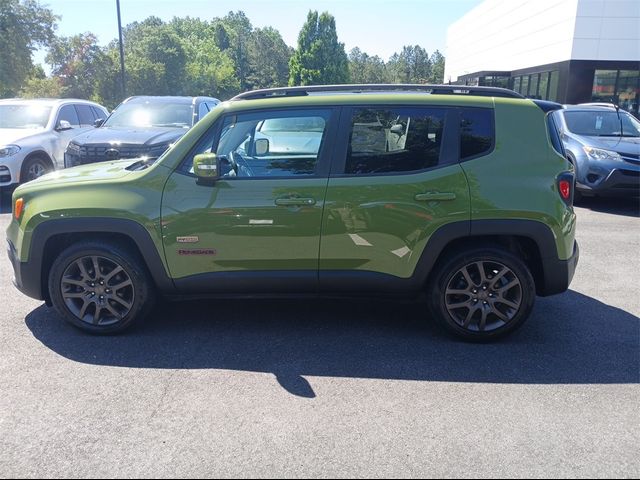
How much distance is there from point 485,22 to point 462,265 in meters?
39.0

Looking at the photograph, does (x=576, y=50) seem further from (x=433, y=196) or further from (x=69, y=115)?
(x=433, y=196)

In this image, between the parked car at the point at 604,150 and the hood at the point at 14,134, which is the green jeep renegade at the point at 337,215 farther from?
the hood at the point at 14,134

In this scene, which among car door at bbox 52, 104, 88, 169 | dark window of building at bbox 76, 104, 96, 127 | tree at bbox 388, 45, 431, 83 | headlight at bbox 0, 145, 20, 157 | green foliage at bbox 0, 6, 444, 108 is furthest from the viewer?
tree at bbox 388, 45, 431, 83

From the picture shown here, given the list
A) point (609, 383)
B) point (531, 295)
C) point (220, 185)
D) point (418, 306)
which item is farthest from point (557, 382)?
point (220, 185)

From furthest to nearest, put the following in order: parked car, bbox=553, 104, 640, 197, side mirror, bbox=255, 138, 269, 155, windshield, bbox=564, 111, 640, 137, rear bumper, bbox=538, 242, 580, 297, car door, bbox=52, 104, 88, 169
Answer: car door, bbox=52, 104, 88, 169, windshield, bbox=564, 111, 640, 137, parked car, bbox=553, 104, 640, 197, side mirror, bbox=255, 138, 269, 155, rear bumper, bbox=538, 242, 580, 297

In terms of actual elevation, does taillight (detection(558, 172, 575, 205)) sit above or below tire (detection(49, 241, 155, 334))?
above

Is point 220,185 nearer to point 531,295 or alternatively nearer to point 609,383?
point 531,295

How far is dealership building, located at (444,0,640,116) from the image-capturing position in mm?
22641

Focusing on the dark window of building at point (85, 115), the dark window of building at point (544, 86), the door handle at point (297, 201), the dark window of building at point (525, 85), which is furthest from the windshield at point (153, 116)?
the dark window of building at point (525, 85)

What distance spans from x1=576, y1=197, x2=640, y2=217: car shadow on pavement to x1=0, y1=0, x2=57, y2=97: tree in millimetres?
25891

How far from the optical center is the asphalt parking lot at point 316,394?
8.74 feet

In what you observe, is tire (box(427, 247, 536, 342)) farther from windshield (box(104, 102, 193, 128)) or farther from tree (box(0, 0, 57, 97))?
tree (box(0, 0, 57, 97))

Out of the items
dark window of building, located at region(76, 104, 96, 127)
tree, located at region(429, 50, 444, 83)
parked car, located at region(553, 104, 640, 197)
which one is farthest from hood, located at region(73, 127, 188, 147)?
tree, located at region(429, 50, 444, 83)

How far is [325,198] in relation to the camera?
3.78 meters
